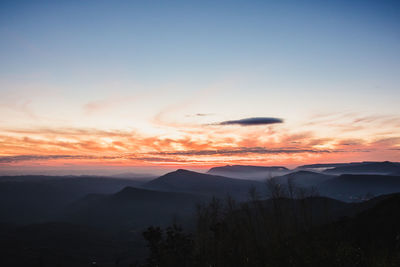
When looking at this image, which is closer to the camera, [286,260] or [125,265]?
[286,260]

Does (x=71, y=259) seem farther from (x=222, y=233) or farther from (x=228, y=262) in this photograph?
(x=228, y=262)

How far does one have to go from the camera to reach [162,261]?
1592 inches

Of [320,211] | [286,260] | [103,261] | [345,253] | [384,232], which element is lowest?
[103,261]

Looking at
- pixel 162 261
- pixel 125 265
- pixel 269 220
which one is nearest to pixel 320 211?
pixel 269 220

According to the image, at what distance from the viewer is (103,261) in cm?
19950

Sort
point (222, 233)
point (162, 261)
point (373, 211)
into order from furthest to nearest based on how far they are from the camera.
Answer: point (373, 211), point (222, 233), point (162, 261)

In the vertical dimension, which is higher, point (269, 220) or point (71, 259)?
point (269, 220)

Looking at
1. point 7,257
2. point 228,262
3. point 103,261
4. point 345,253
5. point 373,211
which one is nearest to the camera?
point 345,253

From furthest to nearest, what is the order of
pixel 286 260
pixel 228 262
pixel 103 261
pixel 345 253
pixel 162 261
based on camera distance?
pixel 103 261 → pixel 162 261 → pixel 228 262 → pixel 286 260 → pixel 345 253

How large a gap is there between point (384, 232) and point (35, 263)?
198 meters

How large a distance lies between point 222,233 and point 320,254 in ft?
138

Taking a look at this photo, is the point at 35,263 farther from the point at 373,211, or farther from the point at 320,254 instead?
the point at 320,254

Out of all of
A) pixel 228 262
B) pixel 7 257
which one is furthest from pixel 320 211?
pixel 7 257

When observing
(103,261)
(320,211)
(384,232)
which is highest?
(384,232)
